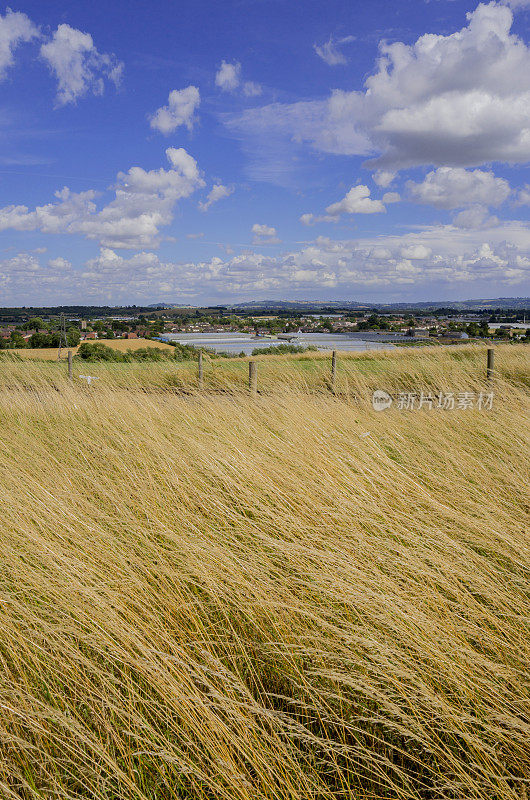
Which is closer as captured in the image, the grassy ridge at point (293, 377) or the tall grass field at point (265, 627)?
the tall grass field at point (265, 627)

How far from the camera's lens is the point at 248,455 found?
4625 millimetres

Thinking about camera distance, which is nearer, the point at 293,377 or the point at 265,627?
the point at 265,627

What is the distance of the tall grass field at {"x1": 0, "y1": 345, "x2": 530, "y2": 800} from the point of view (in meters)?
1.84

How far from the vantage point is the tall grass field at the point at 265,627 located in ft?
6.05

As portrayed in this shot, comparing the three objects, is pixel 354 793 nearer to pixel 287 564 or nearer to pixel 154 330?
pixel 287 564

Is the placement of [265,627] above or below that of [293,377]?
below

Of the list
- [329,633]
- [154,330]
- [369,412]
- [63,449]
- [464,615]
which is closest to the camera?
[329,633]

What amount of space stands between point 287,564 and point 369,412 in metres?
4.76

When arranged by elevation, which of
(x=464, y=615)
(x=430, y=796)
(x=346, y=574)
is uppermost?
(x=346, y=574)

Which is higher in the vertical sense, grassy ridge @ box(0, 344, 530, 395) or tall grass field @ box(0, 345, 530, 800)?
grassy ridge @ box(0, 344, 530, 395)

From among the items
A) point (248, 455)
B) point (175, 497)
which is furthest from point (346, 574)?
point (248, 455)

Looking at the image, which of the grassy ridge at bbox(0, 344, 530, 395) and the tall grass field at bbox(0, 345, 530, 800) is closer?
the tall grass field at bbox(0, 345, 530, 800)

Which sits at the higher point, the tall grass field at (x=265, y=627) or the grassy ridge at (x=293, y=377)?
the grassy ridge at (x=293, y=377)

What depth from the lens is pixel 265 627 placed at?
247 cm
